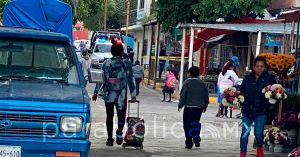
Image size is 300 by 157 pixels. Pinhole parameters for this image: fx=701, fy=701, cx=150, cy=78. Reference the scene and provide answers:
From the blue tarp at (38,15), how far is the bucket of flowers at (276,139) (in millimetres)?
6485

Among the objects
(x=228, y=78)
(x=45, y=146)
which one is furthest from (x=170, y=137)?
(x=45, y=146)

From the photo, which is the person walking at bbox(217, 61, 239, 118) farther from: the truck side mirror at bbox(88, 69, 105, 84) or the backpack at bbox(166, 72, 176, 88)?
the truck side mirror at bbox(88, 69, 105, 84)

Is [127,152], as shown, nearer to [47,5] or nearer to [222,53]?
[47,5]

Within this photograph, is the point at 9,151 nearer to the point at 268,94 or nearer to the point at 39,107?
the point at 39,107

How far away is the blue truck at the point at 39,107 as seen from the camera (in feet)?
25.6

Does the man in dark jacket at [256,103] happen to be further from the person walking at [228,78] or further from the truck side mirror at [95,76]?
the person walking at [228,78]

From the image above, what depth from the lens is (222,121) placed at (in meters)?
19.7

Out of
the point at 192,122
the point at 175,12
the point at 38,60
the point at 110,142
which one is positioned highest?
the point at 175,12

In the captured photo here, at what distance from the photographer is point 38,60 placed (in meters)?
9.31

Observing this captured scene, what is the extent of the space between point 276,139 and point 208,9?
17.0 meters

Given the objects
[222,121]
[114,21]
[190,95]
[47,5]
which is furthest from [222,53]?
[114,21]

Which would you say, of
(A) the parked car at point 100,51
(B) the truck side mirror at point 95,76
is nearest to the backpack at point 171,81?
(A) the parked car at point 100,51

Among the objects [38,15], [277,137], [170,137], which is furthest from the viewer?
[38,15]

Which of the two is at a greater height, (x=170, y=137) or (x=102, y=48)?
(x=102, y=48)
